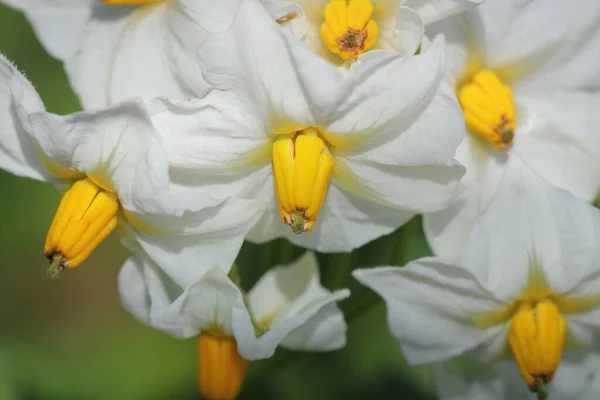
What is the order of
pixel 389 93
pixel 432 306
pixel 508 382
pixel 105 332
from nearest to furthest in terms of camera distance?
1. pixel 389 93
2. pixel 432 306
3. pixel 508 382
4. pixel 105 332

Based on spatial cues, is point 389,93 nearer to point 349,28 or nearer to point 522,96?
point 349,28

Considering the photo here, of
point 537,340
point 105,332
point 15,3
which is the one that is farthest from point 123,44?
point 105,332

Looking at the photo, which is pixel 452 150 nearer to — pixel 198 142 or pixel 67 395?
pixel 198 142

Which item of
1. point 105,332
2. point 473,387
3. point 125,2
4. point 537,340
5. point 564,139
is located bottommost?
point 105,332

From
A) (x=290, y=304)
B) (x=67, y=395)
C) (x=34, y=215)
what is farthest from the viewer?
(x=34, y=215)

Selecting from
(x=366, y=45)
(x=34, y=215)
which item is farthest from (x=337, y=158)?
(x=34, y=215)

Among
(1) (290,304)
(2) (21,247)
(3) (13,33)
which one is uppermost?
(1) (290,304)

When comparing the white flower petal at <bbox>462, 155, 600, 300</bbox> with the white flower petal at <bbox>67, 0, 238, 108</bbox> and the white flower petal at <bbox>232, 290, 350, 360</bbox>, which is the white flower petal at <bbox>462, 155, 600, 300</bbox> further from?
the white flower petal at <bbox>67, 0, 238, 108</bbox>
